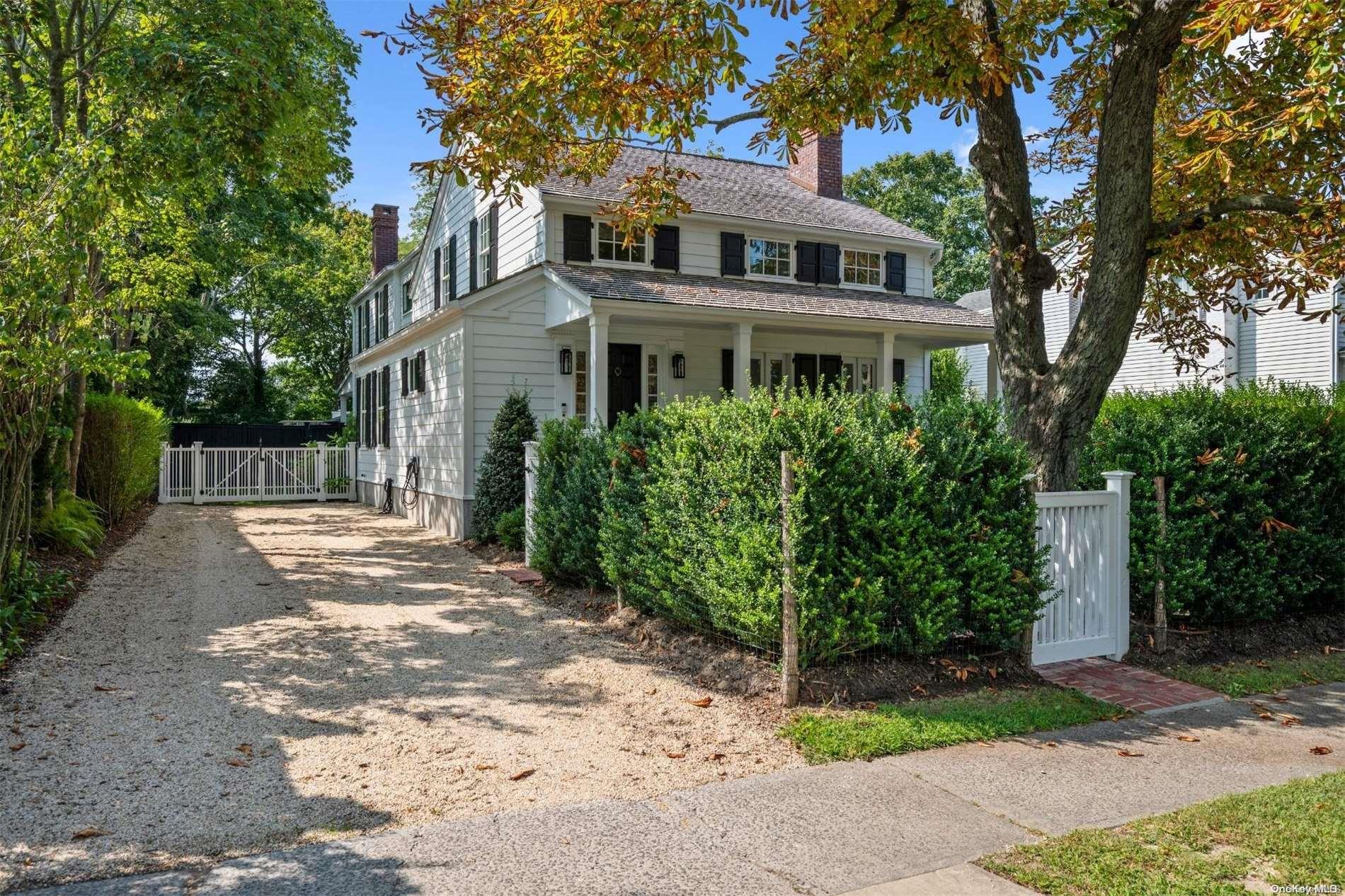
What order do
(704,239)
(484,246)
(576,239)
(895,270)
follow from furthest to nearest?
(895,270) → (484,246) → (704,239) → (576,239)

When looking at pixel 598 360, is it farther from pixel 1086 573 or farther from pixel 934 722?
pixel 934 722

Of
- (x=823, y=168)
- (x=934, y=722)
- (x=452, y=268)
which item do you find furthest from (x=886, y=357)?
(x=934, y=722)

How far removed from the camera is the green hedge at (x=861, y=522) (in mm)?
5477

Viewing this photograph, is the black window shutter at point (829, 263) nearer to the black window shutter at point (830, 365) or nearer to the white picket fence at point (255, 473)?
the black window shutter at point (830, 365)

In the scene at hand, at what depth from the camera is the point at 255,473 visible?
71.1 ft

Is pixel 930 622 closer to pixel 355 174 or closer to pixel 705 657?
pixel 705 657

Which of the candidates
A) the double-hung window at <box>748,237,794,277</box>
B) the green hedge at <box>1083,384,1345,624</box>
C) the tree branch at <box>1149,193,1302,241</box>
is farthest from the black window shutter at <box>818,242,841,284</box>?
the tree branch at <box>1149,193,1302,241</box>

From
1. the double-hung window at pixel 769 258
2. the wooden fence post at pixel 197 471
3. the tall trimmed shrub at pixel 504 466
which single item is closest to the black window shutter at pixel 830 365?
the double-hung window at pixel 769 258

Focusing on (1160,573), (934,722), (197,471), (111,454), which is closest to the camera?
(934,722)

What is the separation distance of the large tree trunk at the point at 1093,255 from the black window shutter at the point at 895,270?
458 inches

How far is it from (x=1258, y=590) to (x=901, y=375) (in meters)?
11.7

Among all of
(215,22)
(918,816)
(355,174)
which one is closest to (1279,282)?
(918,816)

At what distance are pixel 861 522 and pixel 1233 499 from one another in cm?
388

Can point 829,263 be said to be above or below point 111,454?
above
